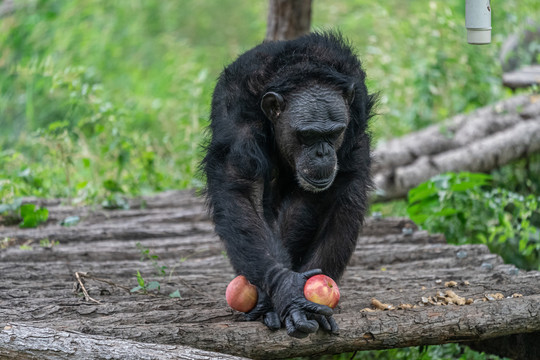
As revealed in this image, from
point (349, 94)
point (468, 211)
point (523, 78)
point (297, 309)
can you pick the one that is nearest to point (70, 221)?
point (349, 94)

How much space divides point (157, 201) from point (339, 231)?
306 centimetres

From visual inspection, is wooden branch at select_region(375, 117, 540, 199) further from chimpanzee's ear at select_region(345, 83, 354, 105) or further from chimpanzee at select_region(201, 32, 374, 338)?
chimpanzee's ear at select_region(345, 83, 354, 105)

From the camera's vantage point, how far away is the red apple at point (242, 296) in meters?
3.59

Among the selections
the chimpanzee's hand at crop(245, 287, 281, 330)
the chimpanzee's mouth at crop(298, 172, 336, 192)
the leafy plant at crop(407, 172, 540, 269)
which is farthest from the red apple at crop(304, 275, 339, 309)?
the leafy plant at crop(407, 172, 540, 269)

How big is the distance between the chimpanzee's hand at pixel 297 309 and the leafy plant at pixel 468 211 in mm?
2901

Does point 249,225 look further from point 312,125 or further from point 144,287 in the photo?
point 144,287

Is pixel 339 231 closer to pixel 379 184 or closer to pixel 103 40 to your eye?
pixel 379 184

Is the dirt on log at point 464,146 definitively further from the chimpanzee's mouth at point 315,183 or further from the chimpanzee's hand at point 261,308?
the chimpanzee's hand at point 261,308

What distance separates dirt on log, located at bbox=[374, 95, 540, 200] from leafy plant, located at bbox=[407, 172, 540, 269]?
36.8 inches

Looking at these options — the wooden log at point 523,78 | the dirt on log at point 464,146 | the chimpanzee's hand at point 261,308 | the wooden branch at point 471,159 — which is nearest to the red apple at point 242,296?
the chimpanzee's hand at point 261,308

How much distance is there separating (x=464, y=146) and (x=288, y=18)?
2.65 m

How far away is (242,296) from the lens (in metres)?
3.59

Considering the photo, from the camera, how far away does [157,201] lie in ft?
21.9

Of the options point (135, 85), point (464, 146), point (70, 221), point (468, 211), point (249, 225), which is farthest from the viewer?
point (135, 85)
